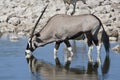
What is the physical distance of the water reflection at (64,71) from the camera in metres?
16.9

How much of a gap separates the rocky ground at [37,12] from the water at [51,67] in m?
11.1

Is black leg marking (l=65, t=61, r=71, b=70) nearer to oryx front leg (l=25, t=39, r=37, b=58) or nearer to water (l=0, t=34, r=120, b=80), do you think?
water (l=0, t=34, r=120, b=80)

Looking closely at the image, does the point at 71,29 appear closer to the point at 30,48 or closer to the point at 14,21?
the point at 30,48

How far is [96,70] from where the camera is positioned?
18.4 m

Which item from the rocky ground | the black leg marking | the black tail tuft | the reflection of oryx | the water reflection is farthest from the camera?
the rocky ground

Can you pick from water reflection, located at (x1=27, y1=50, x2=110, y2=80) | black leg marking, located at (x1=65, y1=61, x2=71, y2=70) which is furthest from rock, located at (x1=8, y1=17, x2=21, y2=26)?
black leg marking, located at (x1=65, y1=61, x2=71, y2=70)

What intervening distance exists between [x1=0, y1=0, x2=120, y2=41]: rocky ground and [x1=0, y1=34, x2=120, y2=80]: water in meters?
11.1

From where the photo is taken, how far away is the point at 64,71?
18.2m

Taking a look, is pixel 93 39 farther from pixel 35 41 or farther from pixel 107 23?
pixel 107 23

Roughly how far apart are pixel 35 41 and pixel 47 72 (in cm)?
473

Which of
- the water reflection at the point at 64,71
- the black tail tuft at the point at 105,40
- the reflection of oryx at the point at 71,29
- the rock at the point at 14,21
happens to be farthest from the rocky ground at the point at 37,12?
the water reflection at the point at 64,71

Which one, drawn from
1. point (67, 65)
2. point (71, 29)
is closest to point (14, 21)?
point (71, 29)

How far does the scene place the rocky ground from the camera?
38094 mm

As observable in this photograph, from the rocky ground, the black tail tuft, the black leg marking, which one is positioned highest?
the black leg marking
